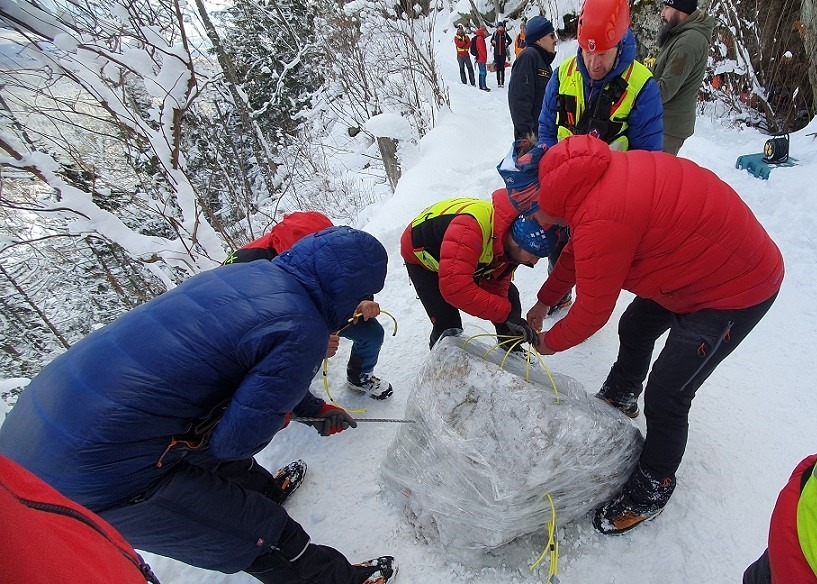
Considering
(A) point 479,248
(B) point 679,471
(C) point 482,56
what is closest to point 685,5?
(A) point 479,248

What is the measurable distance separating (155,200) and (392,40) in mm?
7100

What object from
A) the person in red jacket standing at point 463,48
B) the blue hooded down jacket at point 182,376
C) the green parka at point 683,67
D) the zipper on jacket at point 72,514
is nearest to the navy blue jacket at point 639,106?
the green parka at point 683,67

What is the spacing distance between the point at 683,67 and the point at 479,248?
7.31 feet

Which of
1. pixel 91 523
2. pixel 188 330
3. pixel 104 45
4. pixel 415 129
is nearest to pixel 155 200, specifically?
pixel 104 45

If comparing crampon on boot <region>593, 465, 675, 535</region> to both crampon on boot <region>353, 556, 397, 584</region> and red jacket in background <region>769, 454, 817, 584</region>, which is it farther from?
crampon on boot <region>353, 556, 397, 584</region>

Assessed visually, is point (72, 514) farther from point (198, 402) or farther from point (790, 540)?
Result: point (790, 540)

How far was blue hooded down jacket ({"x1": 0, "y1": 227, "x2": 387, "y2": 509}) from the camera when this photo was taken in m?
1.26

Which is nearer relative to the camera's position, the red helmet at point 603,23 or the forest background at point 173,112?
the red helmet at point 603,23

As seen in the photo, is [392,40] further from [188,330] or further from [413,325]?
[188,330]

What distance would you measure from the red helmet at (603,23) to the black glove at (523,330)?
58.2 inches

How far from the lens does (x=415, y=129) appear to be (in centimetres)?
944

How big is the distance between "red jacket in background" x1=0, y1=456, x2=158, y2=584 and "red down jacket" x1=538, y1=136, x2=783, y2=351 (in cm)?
153

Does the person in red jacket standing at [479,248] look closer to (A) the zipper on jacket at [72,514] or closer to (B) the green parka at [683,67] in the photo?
(A) the zipper on jacket at [72,514]

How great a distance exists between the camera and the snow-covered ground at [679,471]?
179 cm
